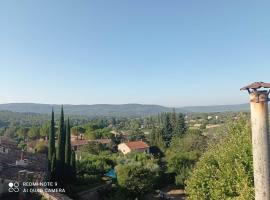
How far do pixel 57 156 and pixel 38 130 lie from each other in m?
62.6

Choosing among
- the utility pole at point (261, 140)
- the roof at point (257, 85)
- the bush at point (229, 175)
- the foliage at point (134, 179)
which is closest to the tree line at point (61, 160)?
the foliage at point (134, 179)

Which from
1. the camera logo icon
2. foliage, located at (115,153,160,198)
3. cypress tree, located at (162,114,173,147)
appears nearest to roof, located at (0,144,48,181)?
the camera logo icon

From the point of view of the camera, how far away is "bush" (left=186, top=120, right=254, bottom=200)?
1134cm

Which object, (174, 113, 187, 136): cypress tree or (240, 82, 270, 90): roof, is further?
(174, 113, 187, 136): cypress tree

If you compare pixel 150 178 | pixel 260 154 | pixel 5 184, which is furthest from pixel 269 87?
pixel 150 178

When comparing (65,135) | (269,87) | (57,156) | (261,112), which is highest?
(269,87)

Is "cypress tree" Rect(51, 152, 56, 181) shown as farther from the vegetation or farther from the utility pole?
the utility pole

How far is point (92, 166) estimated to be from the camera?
124ft

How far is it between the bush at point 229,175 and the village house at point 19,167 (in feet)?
38.7

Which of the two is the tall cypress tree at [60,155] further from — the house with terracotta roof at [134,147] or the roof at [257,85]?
the house with terracotta roof at [134,147]

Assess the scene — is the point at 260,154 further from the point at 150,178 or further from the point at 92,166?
the point at 92,166

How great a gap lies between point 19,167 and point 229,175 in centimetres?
1831

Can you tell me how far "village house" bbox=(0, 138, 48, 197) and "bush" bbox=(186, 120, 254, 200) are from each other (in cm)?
1179

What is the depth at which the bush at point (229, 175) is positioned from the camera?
1134 cm
